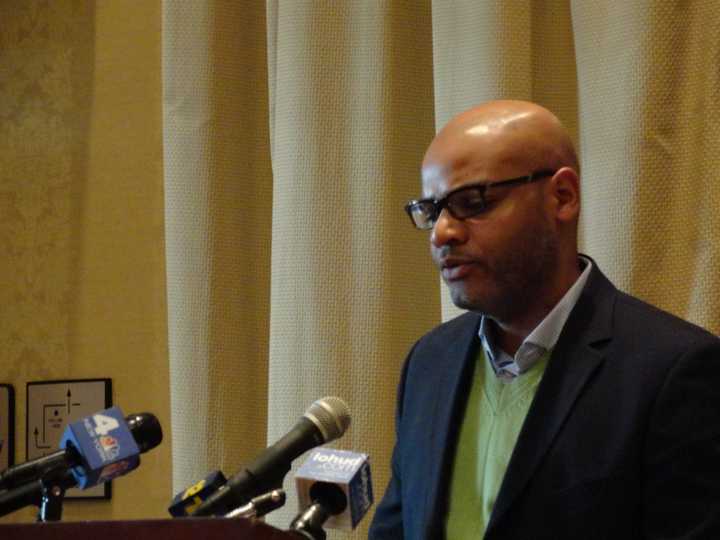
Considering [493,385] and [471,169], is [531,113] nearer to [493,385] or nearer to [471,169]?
[471,169]

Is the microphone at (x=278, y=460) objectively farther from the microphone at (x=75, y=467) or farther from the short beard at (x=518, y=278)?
the short beard at (x=518, y=278)

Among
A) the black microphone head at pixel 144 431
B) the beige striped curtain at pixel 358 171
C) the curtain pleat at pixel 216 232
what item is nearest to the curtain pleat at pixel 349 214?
the beige striped curtain at pixel 358 171

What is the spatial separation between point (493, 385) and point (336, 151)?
766 millimetres

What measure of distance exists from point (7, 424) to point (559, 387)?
5.81 feet

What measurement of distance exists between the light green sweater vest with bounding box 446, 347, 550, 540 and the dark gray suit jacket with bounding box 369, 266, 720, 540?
0.06ft

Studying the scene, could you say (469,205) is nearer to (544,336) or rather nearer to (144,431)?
(544,336)

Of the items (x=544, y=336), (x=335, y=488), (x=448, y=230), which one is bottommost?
(x=335, y=488)

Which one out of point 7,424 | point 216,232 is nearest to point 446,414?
point 216,232

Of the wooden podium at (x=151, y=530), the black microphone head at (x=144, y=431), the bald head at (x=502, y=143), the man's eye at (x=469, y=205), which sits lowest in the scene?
the wooden podium at (x=151, y=530)

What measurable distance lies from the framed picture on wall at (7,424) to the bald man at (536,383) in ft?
4.60

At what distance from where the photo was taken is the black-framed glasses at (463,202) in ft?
4.98

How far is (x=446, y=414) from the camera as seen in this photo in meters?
1.59

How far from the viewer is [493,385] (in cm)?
159

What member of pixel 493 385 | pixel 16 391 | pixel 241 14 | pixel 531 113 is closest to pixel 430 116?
pixel 241 14
